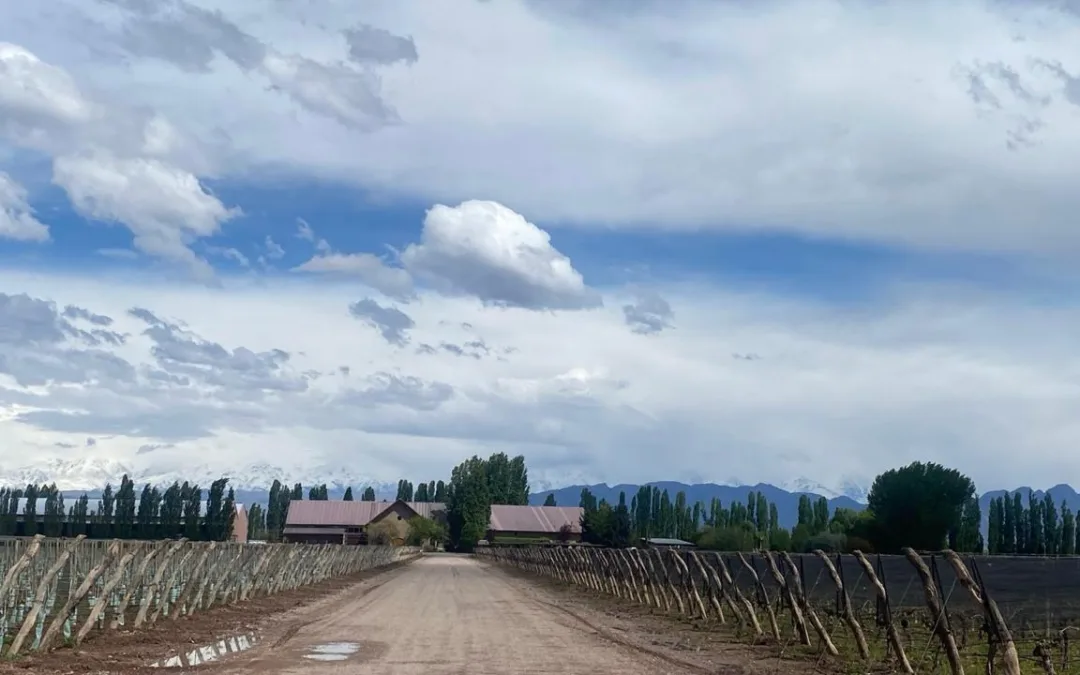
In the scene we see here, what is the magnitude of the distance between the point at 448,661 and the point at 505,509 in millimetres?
142091

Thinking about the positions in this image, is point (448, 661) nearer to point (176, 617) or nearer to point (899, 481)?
point (176, 617)

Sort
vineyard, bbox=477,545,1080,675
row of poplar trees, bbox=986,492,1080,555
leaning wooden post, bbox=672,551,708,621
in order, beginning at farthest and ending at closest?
row of poplar trees, bbox=986,492,1080,555 < leaning wooden post, bbox=672,551,708,621 < vineyard, bbox=477,545,1080,675

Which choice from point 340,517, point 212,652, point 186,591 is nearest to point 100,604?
point 212,652

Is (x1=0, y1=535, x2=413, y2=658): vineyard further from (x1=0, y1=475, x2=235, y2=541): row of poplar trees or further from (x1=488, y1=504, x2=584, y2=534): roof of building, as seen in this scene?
(x1=488, y1=504, x2=584, y2=534): roof of building

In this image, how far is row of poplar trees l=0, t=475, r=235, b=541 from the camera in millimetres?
106125

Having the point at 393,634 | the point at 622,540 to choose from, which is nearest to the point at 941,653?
the point at 393,634

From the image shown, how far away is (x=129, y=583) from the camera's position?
24.1 metres

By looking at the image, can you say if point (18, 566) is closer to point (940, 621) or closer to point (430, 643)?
point (430, 643)

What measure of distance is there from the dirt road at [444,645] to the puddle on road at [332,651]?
0.06 ft

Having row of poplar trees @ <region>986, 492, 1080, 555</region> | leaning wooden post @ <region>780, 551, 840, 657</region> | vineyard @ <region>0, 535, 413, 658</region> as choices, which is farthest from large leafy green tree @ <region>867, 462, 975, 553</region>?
leaning wooden post @ <region>780, 551, 840, 657</region>

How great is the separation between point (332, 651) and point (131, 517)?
10935cm

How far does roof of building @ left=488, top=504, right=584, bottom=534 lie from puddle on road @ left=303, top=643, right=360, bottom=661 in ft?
428

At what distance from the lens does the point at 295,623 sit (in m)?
26.3

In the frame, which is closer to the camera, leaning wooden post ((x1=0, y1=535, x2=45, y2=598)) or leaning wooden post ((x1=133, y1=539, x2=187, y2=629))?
leaning wooden post ((x1=0, y1=535, x2=45, y2=598))
